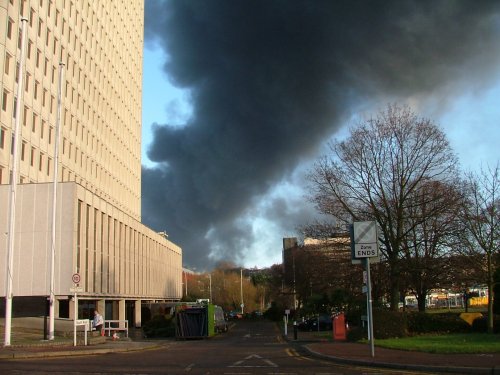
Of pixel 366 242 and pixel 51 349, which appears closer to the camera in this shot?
pixel 366 242

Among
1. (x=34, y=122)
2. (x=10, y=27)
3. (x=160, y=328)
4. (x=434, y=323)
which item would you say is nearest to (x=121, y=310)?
(x=160, y=328)

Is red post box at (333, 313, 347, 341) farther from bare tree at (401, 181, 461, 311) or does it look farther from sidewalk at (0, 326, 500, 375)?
sidewalk at (0, 326, 500, 375)

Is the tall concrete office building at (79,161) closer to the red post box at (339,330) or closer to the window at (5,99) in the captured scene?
the window at (5,99)

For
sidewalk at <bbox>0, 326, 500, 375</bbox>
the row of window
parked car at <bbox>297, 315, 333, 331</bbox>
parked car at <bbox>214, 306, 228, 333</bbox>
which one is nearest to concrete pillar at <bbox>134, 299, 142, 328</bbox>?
the row of window

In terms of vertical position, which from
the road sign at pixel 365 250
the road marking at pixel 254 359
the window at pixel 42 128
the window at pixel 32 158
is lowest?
the road marking at pixel 254 359

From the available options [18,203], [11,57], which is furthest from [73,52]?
[18,203]

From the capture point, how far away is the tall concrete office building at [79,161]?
129 feet

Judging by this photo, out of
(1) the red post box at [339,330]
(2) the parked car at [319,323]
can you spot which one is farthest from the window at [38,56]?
(1) the red post box at [339,330]

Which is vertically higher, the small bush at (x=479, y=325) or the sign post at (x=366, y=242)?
the sign post at (x=366, y=242)

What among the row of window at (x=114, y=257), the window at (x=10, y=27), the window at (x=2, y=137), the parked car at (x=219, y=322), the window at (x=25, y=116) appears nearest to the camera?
the row of window at (x=114, y=257)

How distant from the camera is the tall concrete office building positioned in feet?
129

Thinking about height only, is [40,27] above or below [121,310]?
above

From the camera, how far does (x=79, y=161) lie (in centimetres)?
6094

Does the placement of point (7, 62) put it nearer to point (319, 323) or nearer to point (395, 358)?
point (319, 323)
